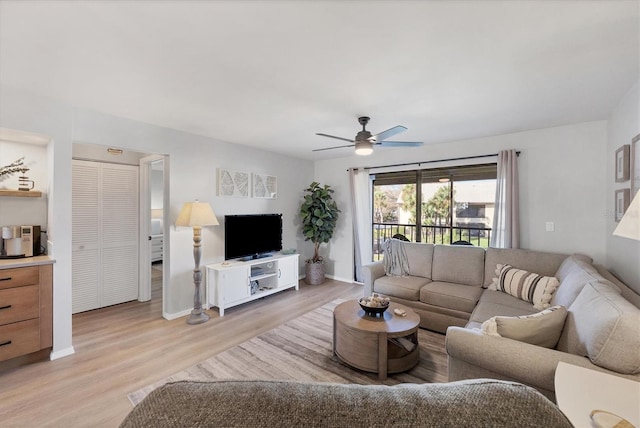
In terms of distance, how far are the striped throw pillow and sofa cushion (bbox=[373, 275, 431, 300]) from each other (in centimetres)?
82

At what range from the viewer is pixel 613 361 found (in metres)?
1.33

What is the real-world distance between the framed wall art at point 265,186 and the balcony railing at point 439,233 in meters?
2.02

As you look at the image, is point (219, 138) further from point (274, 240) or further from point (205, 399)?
point (205, 399)

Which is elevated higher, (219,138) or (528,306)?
(219,138)

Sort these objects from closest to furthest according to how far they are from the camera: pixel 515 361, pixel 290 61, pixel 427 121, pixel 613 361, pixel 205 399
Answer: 1. pixel 205 399
2. pixel 613 361
3. pixel 515 361
4. pixel 290 61
5. pixel 427 121

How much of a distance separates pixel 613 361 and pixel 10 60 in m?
4.00

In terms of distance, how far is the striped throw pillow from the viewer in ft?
8.63

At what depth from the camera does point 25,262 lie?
94.4 inches

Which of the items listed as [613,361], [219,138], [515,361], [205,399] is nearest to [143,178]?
[219,138]

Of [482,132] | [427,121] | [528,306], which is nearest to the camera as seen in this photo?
[528,306]

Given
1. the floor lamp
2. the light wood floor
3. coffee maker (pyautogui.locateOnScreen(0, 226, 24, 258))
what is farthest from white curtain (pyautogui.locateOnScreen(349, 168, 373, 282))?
coffee maker (pyautogui.locateOnScreen(0, 226, 24, 258))

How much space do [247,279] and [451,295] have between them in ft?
8.70

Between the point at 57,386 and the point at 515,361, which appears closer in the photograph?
the point at 515,361

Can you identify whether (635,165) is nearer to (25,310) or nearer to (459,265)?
(459,265)
